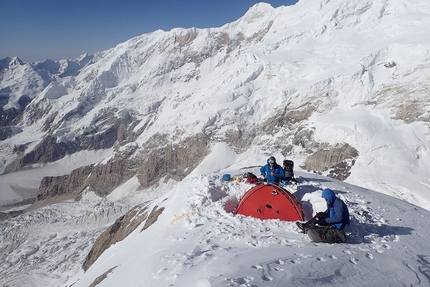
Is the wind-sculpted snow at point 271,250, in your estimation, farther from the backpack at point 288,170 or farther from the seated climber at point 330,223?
the backpack at point 288,170

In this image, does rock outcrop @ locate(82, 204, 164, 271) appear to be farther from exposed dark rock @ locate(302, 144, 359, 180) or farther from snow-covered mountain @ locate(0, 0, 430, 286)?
exposed dark rock @ locate(302, 144, 359, 180)

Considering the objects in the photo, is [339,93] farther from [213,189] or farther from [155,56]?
[155,56]

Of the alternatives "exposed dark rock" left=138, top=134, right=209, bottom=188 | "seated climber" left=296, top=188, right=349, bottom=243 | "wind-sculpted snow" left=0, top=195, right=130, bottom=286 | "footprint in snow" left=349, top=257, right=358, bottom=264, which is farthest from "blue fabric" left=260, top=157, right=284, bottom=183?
"exposed dark rock" left=138, top=134, right=209, bottom=188

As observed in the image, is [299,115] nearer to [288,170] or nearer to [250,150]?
[250,150]

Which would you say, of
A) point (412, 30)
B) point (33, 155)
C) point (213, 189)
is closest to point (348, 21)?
point (412, 30)

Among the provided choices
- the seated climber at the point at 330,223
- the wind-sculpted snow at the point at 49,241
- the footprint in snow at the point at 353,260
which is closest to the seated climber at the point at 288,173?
the seated climber at the point at 330,223

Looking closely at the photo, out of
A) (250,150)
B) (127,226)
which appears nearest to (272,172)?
(127,226)
